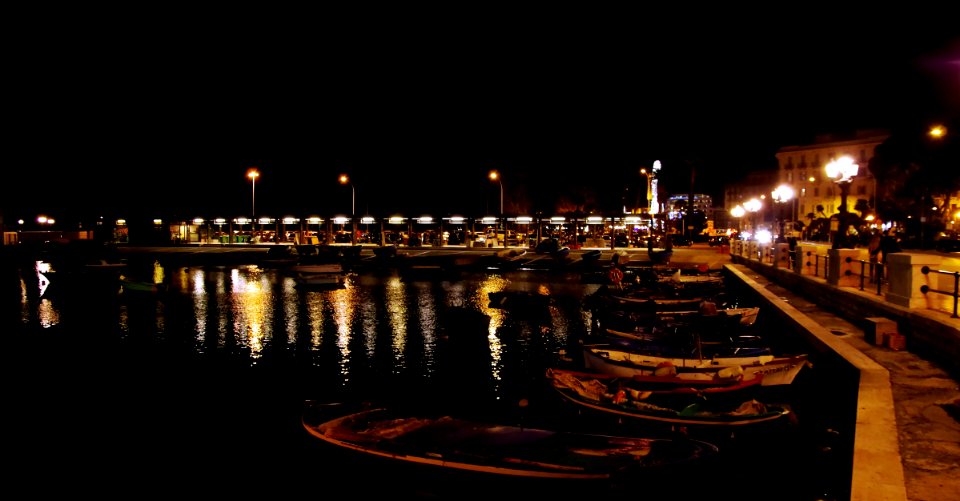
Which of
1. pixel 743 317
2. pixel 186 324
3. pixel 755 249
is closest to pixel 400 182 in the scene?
pixel 755 249

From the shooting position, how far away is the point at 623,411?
505 inches

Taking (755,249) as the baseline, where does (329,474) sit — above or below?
below

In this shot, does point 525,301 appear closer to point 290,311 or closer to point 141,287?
point 290,311

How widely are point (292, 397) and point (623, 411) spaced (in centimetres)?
907

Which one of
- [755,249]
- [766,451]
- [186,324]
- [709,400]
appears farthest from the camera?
[755,249]

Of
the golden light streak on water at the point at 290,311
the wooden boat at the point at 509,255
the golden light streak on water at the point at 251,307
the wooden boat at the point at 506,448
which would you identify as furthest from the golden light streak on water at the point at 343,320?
the wooden boat at the point at 509,255

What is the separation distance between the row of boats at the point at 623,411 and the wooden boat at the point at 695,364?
0.08 feet

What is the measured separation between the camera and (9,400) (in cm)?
1828

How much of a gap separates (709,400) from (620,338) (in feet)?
15.5

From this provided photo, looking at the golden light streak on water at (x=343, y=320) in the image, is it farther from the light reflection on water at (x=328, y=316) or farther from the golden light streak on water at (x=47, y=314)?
the golden light streak on water at (x=47, y=314)

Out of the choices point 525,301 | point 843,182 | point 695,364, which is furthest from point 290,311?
point 843,182

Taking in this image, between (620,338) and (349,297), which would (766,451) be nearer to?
(620,338)

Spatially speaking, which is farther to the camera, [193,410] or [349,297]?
[349,297]

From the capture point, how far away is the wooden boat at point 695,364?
15.2 m
